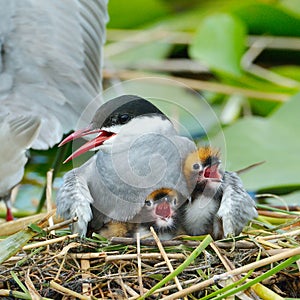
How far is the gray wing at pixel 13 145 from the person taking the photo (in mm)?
3428

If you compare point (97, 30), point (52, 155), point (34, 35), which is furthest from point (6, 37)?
point (52, 155)

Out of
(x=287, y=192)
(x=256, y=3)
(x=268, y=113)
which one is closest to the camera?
(x=287, y=192)

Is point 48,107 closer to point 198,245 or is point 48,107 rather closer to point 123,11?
point 198,245

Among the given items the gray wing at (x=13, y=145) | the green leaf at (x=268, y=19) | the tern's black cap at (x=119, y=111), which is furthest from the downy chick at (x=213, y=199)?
the green leaf at (x=268, y=19)

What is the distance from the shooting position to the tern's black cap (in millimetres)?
2717

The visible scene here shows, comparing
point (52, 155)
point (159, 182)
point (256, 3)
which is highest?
point (159, 182)

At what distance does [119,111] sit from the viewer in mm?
2717

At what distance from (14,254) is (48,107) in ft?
4.29

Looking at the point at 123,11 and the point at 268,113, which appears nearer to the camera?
the point at 268,113

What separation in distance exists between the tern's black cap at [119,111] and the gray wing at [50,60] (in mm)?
972

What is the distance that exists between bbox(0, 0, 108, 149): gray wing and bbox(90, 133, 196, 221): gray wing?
0.97m

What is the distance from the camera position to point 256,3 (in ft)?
17.1

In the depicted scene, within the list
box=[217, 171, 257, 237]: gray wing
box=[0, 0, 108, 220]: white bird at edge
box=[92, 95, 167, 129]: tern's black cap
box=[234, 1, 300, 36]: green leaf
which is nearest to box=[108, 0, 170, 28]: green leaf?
box=[234, 1, 300, 36]: green leaf

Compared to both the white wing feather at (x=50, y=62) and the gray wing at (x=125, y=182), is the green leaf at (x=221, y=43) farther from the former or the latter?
the gray wing at (x=125, y=182)
